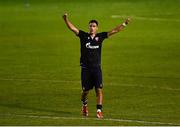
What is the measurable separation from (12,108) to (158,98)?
16.0 ft

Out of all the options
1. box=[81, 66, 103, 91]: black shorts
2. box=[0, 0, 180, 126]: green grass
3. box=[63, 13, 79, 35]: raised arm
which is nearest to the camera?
box=[63, 13, 79, 35]: raised arm

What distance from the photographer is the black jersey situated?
2238 cm

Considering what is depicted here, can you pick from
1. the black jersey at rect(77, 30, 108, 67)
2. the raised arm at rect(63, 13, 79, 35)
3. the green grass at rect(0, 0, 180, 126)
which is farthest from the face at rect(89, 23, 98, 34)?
the green grass at rect(0, 0, 180, 126)

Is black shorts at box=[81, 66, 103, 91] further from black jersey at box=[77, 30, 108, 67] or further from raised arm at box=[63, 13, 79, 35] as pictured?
raised arm at box=[63, 13, 79, 35]

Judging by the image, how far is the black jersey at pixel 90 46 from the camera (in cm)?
2238

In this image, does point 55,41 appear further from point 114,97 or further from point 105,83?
point 114,97

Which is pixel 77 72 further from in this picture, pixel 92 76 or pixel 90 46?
pixel 90 46

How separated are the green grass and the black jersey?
58.1 inches

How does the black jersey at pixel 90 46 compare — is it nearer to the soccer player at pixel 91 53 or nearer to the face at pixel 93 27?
the soccer player at pixel 91 53

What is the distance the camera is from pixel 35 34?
54312 millimetres

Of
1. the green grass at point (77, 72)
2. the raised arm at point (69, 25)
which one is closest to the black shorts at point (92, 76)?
the green grass at point (77, 72)

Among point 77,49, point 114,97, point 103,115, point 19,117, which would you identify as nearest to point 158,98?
point 114,97

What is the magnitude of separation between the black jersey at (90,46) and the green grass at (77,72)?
4.85 feet

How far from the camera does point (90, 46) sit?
73.4 feet
